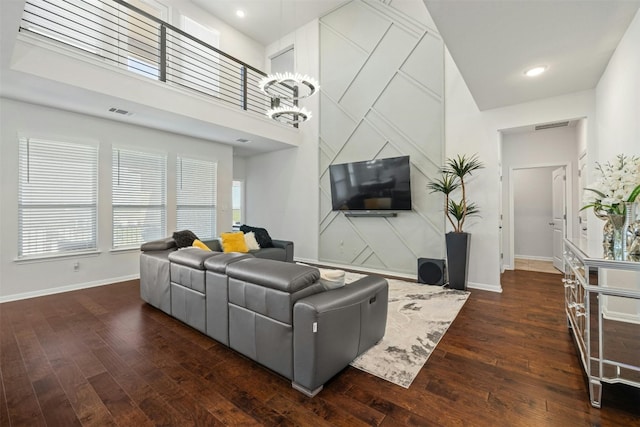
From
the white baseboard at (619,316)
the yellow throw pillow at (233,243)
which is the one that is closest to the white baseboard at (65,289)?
the yellow throw pillow at (233,243)

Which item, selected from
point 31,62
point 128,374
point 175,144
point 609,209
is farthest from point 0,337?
point 609,209

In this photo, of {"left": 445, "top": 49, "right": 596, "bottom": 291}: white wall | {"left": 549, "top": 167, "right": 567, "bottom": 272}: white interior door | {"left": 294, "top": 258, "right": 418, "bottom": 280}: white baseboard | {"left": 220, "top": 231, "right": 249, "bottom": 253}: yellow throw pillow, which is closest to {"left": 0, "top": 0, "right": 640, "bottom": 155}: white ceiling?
{"left": 445, "top": 49, "right": 596, "bottom": 291}: white wall

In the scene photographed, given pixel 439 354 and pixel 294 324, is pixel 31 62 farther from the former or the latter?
pixel 439 354

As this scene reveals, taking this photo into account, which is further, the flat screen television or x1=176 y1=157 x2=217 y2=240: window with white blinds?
x1=176 y1=157 x2=217 y2=240: window with white blinds

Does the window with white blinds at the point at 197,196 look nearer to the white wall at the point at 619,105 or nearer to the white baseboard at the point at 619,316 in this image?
the white baseboard at the point at 619,316

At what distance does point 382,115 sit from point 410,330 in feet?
13.8

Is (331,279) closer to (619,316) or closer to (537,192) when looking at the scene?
(619,316)

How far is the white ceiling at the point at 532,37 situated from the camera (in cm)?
217

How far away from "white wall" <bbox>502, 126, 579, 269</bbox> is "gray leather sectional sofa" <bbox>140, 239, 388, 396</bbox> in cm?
474

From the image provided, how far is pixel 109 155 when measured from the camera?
4.76 metres

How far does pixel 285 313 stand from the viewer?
1927mm

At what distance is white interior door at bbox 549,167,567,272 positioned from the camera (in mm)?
5575

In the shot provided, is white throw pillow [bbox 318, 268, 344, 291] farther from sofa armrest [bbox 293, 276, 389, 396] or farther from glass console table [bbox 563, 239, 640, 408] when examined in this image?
glass console table [bbox 563, 239, 640, 408]

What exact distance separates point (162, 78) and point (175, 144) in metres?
1.42
